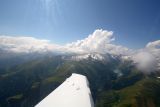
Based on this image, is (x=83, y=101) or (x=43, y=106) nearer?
(x=43, y=106)

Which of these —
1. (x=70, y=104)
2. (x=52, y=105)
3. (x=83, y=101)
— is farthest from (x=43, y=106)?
(x=83, y=101)

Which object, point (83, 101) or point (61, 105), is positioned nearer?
point (61, 105)

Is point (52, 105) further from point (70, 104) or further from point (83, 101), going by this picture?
point (83, 101)

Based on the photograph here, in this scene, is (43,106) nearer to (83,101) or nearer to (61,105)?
(61,105)

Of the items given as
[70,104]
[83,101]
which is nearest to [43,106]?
[70,104]

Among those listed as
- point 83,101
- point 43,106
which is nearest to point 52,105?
point 43,106

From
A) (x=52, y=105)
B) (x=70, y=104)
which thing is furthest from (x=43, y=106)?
(x=70, y=104)

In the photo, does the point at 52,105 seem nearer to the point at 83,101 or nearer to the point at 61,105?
the point at 61,105
